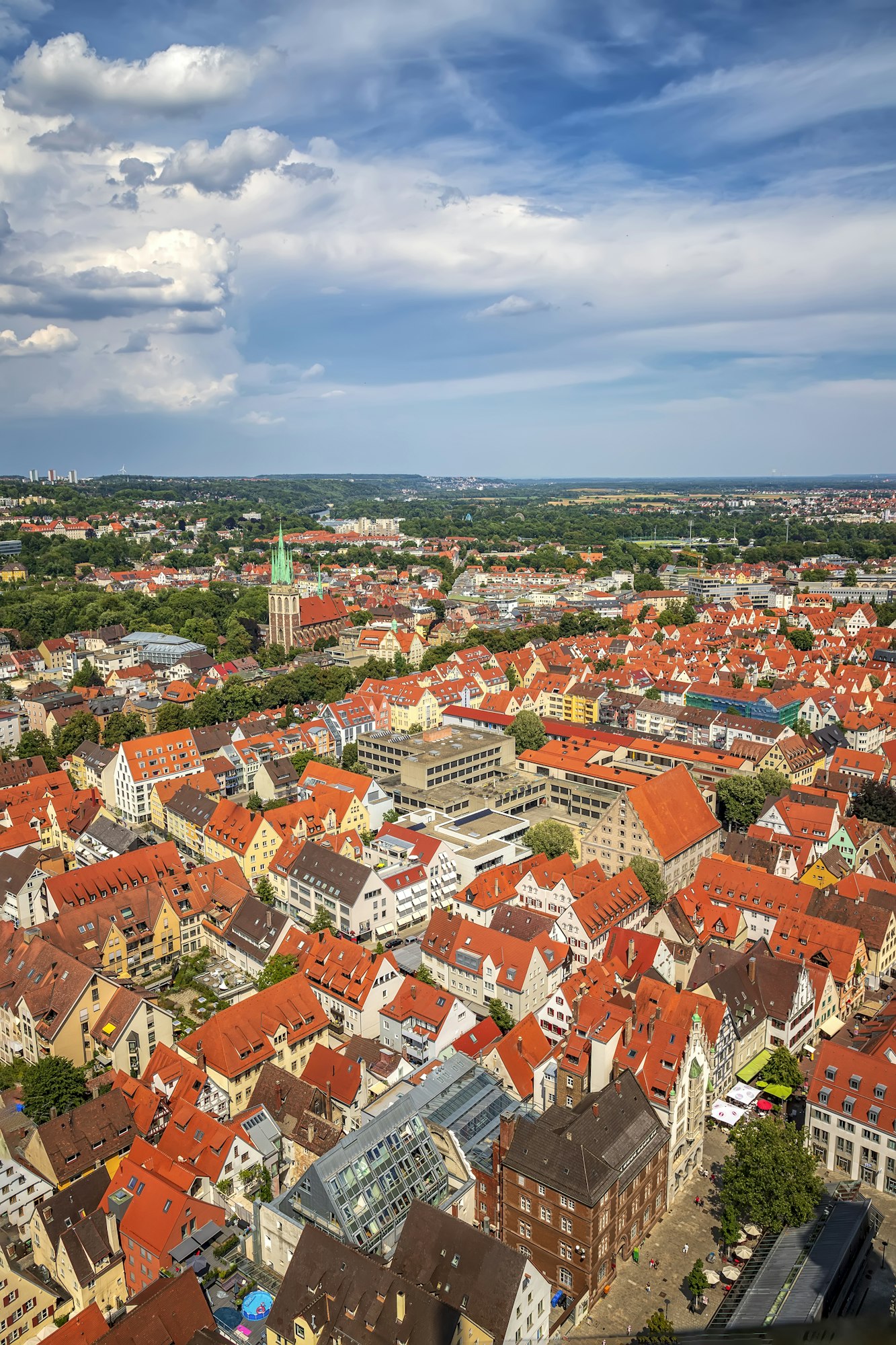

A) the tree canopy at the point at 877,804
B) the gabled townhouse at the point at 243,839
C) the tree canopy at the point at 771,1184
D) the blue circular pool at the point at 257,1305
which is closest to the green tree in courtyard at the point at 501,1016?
the tree canopy at the point at 771,1184

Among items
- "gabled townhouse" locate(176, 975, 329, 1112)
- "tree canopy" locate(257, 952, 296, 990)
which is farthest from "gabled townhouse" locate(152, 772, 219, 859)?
"gabled townhouse" locate(176, 975, 329, 1112)

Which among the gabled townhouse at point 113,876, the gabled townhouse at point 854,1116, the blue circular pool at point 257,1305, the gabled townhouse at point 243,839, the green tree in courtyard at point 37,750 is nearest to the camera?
the blue circular pool at point 257,1305

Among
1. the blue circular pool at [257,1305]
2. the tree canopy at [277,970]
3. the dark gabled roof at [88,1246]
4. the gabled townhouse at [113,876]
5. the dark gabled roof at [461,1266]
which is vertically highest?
the gabled townhouse at [113,876]

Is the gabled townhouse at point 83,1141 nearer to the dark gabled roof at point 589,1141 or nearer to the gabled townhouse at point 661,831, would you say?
the dark gabled roof at point 589,1141

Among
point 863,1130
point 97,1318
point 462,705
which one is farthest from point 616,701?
point 97,1318

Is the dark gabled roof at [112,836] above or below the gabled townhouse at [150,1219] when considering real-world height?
above
